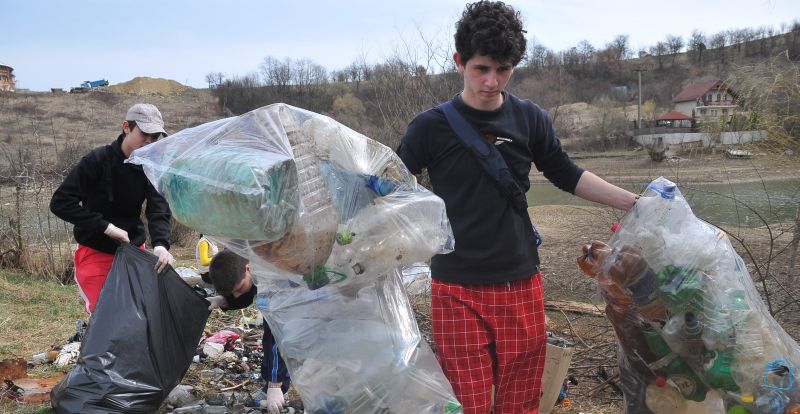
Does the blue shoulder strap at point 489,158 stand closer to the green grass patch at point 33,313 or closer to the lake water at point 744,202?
the lake water at point 744,202

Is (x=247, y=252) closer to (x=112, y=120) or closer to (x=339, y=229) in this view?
(x=339, y=229)

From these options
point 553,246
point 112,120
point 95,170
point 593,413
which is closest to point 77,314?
point 95,170

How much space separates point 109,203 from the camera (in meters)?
2.95

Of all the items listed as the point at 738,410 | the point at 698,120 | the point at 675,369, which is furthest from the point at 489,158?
the point at 698,120

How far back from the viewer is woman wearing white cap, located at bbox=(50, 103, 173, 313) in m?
2.79

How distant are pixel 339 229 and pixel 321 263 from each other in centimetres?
10

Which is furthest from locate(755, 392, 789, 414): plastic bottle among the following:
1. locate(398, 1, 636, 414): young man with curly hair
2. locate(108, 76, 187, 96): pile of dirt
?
locate(108, 76, 187, 96): pile of dirt

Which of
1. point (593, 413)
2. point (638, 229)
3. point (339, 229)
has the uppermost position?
point (339, 229)

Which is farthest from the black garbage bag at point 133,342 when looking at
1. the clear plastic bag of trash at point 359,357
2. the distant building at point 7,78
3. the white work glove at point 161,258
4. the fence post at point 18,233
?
the distant building at point 7,78

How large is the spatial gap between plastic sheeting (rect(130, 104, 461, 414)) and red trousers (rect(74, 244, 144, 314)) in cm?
127

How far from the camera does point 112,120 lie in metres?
35.6

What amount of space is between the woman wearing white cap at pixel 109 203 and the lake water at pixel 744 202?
3.68m

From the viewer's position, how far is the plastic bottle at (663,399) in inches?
78.2

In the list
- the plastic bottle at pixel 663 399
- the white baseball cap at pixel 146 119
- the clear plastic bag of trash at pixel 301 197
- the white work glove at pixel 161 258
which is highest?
the white baseball cap at pixel 146 119
